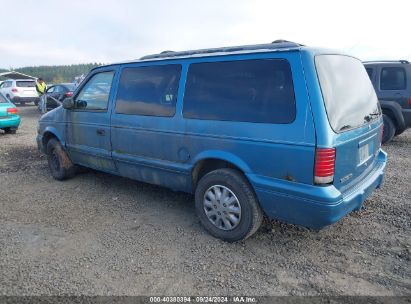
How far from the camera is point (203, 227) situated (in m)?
3.66

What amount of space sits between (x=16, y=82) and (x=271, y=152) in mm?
22430

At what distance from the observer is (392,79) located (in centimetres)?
746

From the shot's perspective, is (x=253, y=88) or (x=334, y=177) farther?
(x=253, y=88)

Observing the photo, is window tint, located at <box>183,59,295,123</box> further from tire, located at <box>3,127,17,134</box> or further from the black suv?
tire, located at <box>3,127,17,134</box>

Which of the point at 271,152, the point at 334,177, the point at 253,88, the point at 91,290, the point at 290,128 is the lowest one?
the point at 91,290

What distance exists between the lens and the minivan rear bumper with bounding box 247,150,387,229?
2.64m

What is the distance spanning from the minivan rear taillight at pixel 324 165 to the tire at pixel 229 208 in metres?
0.70

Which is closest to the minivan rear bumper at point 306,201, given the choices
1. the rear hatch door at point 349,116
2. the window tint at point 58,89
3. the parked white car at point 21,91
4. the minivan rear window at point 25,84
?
the rear hatch door at point 349,116

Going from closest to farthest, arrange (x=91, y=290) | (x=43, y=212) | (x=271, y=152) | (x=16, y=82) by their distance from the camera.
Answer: (x=91, y=290) → (x=271, y=152) → (x=43, y=212) → (x=16, y=82)

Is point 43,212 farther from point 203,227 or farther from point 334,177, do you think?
point 334,177

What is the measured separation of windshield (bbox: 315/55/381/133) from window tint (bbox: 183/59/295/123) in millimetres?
305

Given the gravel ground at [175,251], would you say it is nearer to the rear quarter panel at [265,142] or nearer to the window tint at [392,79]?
the rear quarter panel at [265,142]

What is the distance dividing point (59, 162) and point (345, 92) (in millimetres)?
4443

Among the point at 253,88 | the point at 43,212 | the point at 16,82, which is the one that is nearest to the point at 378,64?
the point at 253,88
